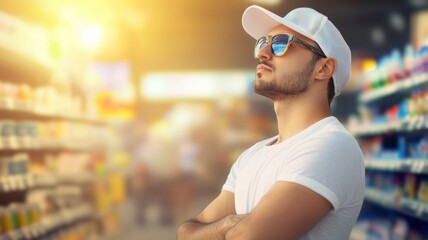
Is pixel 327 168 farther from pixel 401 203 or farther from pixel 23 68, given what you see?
pixel 23 68

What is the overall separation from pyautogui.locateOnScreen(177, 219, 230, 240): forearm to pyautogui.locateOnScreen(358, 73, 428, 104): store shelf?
3.91m

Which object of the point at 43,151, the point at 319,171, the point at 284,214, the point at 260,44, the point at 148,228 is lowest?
the point at 148,228

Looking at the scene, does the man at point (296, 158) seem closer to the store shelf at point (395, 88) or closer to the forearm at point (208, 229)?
the forearm at point (208, 229)

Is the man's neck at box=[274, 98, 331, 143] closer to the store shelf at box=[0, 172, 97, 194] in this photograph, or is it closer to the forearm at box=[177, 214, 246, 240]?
the forearm at box=[177, 214, 246, 240]

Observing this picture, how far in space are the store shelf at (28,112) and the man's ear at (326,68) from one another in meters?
4.26

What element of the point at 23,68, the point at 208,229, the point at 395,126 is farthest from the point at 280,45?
the point at 23,68

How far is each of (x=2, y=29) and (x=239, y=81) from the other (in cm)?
1898

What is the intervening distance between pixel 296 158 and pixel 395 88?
542 cm

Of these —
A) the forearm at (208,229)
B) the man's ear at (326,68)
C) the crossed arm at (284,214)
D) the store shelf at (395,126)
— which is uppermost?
the man's ear at (326,68)

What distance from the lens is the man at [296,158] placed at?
7.48 feet

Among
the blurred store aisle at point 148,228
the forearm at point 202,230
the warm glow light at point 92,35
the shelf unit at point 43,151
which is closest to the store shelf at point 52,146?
the shelf unit at point 43,151

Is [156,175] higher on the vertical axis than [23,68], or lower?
lower

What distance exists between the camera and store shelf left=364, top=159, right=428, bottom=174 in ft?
20.9

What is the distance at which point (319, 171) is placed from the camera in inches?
90.2
